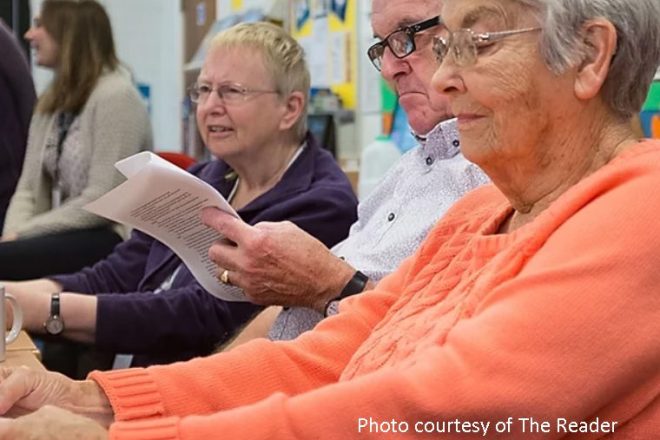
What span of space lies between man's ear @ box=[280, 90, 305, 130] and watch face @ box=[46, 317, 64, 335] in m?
0.59

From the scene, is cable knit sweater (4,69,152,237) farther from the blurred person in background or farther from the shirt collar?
the shirt collar

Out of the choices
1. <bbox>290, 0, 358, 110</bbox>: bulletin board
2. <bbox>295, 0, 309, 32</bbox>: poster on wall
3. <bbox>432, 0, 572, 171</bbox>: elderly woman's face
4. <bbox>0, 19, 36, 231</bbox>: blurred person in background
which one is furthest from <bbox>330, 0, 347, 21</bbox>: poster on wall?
<bbox>432, 0, 572, 171</bbox>: elderly woman's face

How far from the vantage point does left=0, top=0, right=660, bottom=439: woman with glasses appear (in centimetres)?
90

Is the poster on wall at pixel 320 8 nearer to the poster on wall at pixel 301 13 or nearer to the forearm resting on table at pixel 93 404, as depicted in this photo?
the poster on wall at pixel 301 13

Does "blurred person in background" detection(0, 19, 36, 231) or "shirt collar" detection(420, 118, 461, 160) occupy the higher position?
"shirt collar" detection(420, 118, 461, 160)

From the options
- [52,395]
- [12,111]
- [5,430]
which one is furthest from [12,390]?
[12,111]

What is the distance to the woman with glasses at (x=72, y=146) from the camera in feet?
9.59

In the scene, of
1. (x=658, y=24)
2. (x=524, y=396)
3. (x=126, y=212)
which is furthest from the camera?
(x=126, y=212)

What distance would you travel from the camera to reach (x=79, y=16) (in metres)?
3.37

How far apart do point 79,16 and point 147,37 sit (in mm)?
2446

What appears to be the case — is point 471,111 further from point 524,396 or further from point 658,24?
point 524,396

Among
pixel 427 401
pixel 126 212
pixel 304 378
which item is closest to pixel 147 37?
pixel 126 212

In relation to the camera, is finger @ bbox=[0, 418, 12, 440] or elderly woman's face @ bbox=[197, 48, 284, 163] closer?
finger @ bbox=[0, 418, 12, 440]

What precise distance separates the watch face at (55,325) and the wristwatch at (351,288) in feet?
2.04
